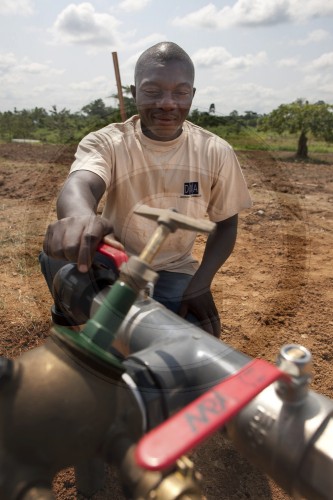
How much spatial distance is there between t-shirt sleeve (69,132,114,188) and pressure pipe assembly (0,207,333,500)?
0.96 metres

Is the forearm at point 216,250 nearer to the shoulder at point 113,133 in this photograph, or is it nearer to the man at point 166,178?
the man at point 166,178

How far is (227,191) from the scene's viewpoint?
187 cm

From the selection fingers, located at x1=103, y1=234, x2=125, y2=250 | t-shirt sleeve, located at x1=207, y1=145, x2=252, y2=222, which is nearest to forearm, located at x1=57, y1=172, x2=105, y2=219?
fingers, located at x1=103, y1=234, x2=125, y2=250

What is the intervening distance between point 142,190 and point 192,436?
3.03ft

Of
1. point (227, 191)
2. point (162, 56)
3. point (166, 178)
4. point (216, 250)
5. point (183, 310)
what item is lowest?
point (183, 310)

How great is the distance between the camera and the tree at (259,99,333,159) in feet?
59.2

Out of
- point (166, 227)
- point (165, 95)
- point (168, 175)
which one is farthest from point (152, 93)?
point (166, 227)

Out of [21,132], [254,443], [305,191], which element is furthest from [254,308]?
[21,132]

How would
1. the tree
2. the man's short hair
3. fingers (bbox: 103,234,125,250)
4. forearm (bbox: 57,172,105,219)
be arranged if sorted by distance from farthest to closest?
the tree, the man's short hair, forearm (bbox: 57,172,105,219), fingers (bbox: 103,234,125,250)

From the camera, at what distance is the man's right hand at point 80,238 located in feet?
3.17

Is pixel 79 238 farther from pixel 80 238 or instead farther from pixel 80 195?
pixel 80 195

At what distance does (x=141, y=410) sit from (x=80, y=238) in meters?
0.42

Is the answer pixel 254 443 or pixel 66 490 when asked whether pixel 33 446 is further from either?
pixel 66 490

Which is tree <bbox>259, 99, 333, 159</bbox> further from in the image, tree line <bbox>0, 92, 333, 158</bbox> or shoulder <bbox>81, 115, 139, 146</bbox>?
shoulder <bbox>81, 115, 139, 146</bbox>
